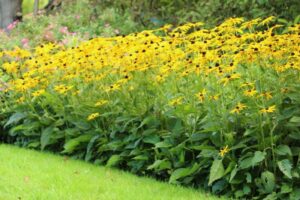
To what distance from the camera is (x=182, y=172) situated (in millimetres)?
5434

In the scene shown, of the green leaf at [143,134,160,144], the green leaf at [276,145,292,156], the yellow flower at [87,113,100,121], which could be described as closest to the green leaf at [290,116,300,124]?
the green leaf at [276,145,292,156]

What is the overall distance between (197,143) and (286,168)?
917 mm

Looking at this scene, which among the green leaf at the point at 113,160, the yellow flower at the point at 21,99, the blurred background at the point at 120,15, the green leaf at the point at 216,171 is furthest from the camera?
the blurred background at the point at 120,15

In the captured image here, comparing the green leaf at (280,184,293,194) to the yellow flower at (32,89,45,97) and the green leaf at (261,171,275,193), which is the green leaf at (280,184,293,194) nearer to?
the green leaf at (261,171,275,193)

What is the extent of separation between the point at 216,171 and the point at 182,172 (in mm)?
440

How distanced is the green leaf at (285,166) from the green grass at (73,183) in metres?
0.61

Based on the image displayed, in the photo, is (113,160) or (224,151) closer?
(224,151)

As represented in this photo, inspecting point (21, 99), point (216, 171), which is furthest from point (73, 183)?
point (21, 99)

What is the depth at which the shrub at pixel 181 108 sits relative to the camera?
5.11m

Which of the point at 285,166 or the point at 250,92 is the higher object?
the point at 250,92

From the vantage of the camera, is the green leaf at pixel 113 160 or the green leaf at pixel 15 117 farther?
the green leaf at pixel 15 117

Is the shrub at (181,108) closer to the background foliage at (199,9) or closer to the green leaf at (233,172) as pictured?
the green leaf at (233,172)

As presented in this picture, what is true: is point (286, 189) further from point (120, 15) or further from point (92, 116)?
point (120, 15)

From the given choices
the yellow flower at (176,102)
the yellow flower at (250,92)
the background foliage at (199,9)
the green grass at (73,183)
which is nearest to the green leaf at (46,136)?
the green grass at (73,183)
